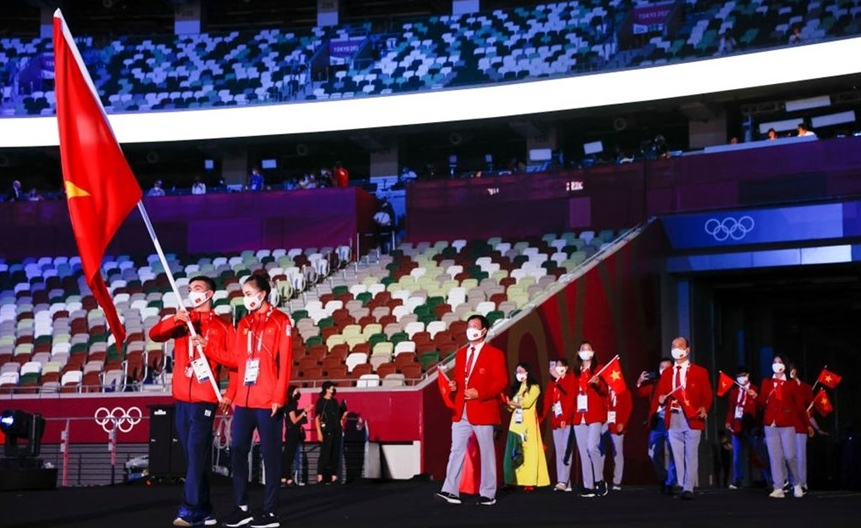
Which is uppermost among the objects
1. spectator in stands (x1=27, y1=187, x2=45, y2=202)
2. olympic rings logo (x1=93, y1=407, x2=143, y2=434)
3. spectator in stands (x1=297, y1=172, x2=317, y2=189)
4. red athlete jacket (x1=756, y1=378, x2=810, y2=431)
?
spectator in stands (x1=297, y1=172, x2=317, y2=189)

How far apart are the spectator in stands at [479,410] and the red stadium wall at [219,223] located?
60.2ft

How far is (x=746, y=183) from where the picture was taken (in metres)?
28.7

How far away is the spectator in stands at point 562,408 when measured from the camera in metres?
17.4

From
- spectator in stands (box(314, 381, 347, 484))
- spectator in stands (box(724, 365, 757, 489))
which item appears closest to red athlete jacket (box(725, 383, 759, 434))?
spectator in stands (box(724, 365, 757, 489))

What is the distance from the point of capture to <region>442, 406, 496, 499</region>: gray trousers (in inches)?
531

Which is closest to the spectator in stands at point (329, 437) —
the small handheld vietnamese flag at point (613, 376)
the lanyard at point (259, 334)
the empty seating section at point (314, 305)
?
the empty seating section at point (314, 305)

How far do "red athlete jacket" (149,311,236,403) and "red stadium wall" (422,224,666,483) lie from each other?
971 centimetres

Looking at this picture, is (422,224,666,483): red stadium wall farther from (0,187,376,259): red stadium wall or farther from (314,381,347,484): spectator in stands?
(0,187,376,259): red stadium wall

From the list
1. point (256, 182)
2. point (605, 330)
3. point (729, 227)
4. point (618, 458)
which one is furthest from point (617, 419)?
point (256, 182)

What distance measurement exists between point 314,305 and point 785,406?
40.7ft

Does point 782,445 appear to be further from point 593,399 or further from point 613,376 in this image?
point 593,399

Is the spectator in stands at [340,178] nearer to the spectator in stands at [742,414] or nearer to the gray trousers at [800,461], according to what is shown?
the spectator in stands at [742,414]

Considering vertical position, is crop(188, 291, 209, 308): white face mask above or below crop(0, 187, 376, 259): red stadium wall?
below

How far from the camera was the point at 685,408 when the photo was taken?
15.2 m
